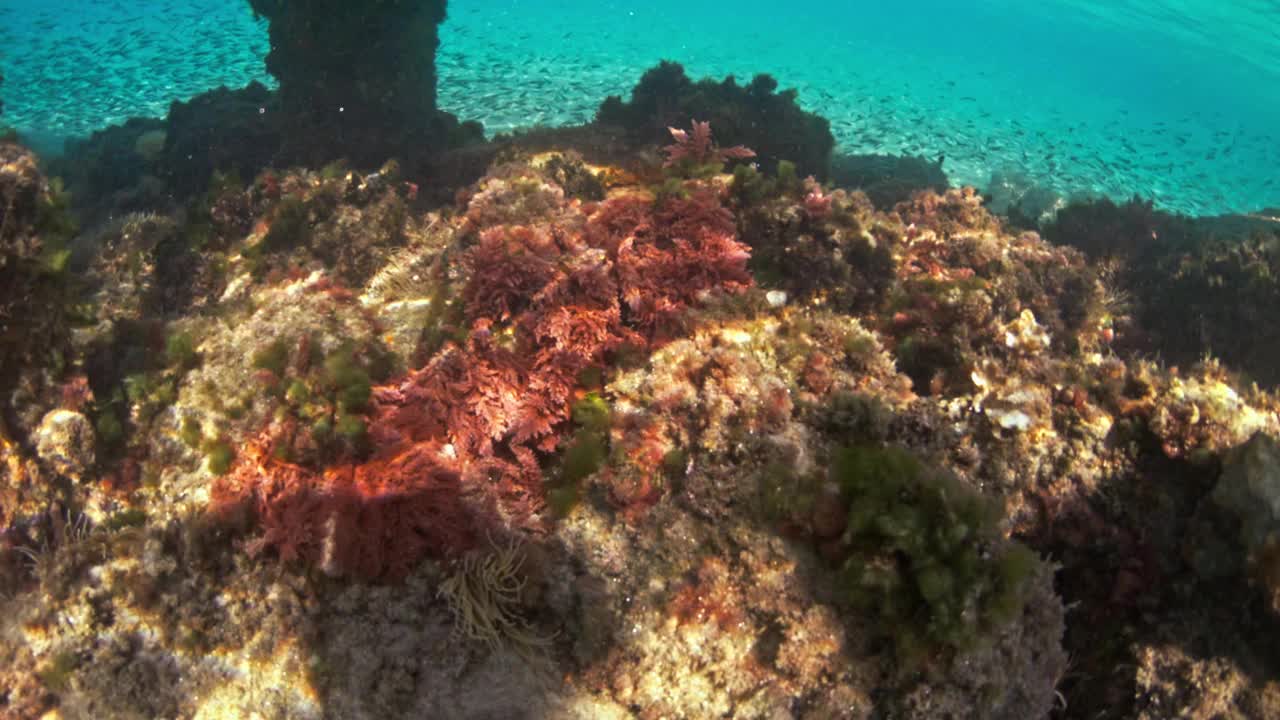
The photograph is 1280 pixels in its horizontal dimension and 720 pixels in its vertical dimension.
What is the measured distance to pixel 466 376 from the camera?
4457 millimetres

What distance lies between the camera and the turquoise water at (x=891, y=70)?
1003 inches

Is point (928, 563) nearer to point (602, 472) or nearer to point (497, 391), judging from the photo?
point (602, 472)

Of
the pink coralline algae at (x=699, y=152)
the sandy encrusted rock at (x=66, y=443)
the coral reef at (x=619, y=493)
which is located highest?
the pink coralline algae at (x=699, y=152)

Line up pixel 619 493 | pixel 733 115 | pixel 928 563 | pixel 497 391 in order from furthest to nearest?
pixel 733 115, pixel 497 391, pixel 619 493, pixel 928 563

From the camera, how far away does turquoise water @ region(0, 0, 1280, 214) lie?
83.6ft

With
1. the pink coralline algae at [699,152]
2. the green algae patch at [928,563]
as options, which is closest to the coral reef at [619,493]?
the green algae patch at [928,563]

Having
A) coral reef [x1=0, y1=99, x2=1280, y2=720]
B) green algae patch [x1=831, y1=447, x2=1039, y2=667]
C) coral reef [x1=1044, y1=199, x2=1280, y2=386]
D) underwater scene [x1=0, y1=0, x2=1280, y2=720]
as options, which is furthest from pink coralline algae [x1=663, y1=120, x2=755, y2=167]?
coral reef [x1=1044, y1=199, x2=1280, y2=386]

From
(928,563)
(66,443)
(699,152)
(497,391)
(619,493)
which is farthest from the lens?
(699,152)

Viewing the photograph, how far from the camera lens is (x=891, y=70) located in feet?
239

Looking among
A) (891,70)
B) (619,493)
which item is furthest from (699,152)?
(891,70)

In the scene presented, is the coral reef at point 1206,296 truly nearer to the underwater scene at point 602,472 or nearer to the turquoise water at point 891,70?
the underwater scene at point 602,472

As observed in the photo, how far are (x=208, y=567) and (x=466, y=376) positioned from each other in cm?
205

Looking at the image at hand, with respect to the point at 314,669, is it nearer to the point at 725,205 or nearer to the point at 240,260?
the point at 725,205

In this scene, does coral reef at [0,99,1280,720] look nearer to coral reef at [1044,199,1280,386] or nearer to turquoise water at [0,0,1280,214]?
coral reef at [1044,199,1280,386]
